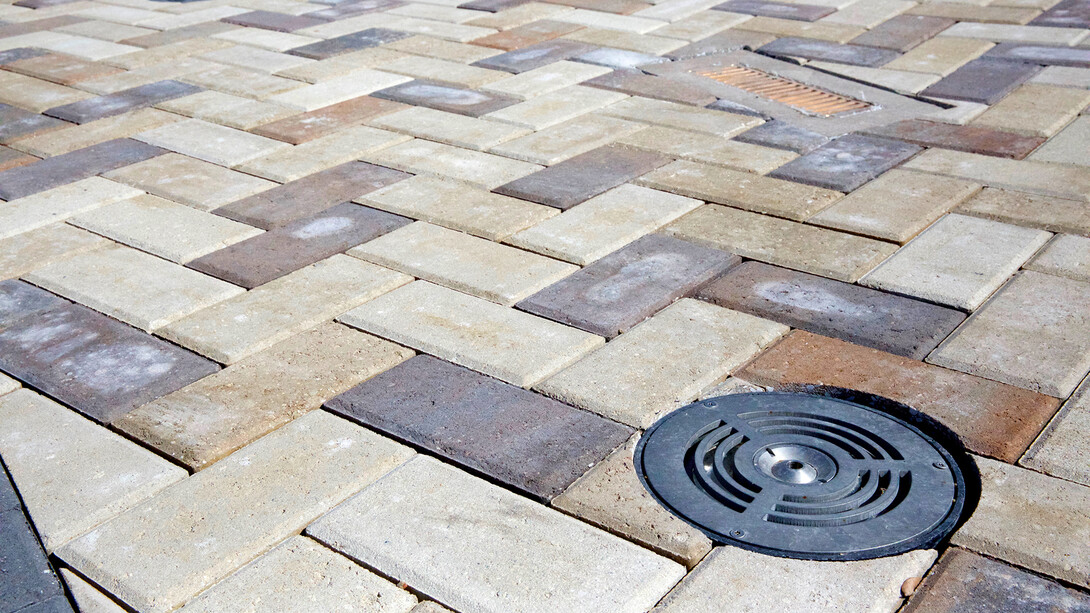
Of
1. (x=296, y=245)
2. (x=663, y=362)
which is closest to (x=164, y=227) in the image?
(x=296, y=245)

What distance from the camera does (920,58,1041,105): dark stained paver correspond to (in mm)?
6043

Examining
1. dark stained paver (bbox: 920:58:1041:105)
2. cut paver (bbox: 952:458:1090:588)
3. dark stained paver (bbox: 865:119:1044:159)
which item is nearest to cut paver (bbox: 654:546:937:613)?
cut paver (bbox: 952:458:1090:588)

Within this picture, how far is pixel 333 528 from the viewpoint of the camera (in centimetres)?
267

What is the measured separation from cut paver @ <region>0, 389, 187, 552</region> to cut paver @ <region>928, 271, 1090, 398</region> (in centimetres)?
254

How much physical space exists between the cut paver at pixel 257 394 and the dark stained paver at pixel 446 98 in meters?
2.81

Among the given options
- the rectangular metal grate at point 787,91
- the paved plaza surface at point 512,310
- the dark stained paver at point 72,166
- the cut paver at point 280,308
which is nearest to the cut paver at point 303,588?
the paved plaza surface at point 512,310

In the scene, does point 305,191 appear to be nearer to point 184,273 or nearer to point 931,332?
point 184,273

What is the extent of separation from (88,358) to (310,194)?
1654 mm

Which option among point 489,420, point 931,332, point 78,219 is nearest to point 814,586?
point 489,420

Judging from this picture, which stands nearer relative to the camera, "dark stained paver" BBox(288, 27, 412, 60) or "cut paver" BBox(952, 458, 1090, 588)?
"cut paver" BBox(952, 458, 1090, 588)

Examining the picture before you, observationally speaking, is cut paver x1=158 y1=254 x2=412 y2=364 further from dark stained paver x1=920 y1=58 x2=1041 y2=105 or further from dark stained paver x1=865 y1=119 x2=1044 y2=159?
dark stained paver x1=920 y1=58 x2=1041 y2=105

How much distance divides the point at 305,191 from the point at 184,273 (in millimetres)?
972

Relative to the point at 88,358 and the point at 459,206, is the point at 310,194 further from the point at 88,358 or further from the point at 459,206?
the point at 88,358

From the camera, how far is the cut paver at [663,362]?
10.4 feet
